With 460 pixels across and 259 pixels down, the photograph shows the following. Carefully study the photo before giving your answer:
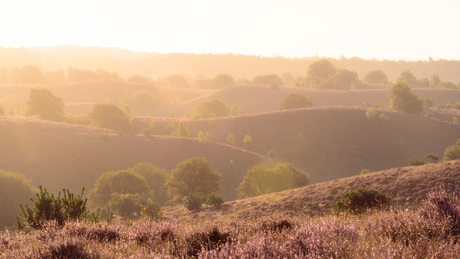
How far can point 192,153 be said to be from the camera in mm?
70812

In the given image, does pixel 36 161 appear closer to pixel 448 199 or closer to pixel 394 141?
pixel 448 199

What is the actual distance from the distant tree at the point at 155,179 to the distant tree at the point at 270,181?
12.4 metres

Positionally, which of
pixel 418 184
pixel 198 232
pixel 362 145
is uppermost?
pixel 198 232

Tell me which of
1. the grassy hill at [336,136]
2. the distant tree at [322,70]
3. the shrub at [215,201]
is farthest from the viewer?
the distant tree at [322,70]

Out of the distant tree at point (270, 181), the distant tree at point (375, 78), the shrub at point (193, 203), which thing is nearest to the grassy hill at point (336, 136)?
the distant tree at point (270, 181)

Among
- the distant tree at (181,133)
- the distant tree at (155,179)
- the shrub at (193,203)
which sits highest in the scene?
the distant tree at (181,133)

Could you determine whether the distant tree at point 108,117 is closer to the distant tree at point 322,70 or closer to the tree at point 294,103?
the tree at point 294,103

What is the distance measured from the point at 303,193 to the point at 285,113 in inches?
2611

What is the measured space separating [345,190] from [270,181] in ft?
59.7

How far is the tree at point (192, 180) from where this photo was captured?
145 ft

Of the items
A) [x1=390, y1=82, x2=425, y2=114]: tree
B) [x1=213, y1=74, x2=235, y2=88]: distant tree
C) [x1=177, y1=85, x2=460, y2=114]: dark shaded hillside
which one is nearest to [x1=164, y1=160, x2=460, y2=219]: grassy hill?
[x1=390, y1=82, x2=425, y2=114]: tree

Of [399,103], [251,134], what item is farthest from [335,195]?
[399,103]

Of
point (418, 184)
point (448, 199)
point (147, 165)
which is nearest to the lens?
point (448, 199)

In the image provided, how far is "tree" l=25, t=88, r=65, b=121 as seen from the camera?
292ft
